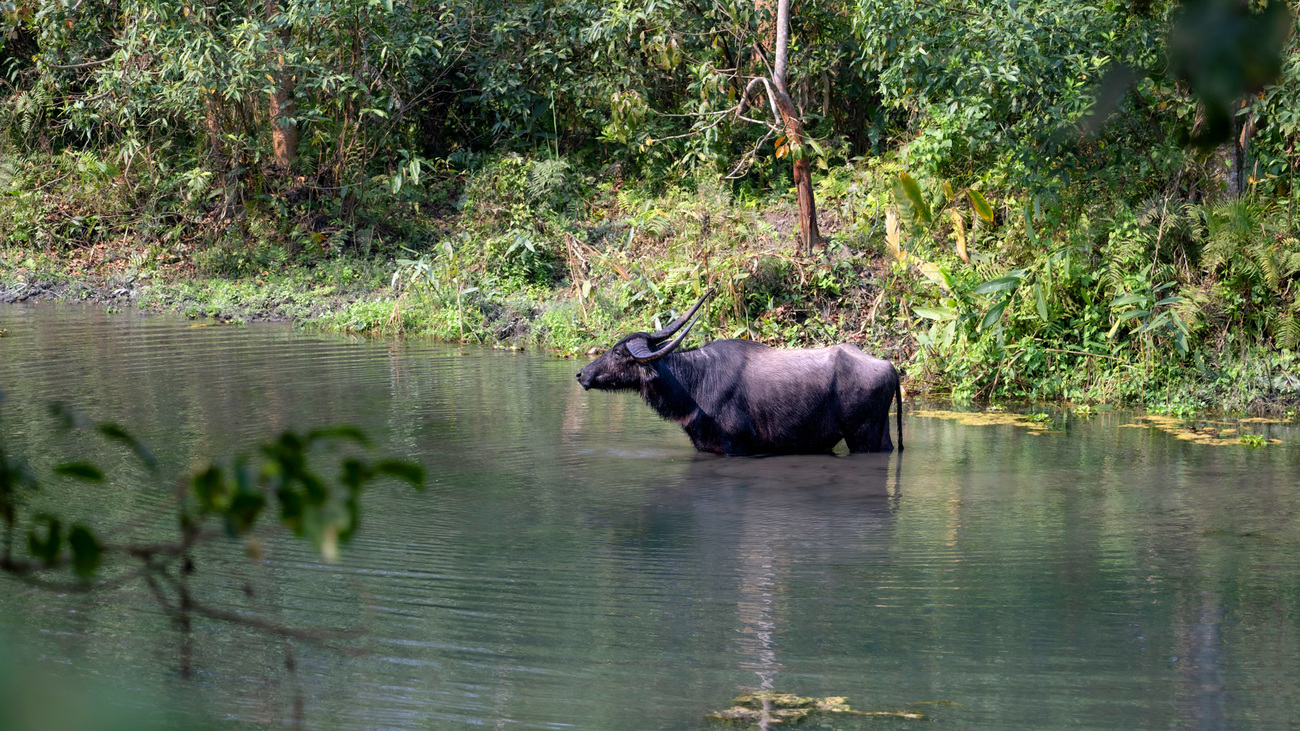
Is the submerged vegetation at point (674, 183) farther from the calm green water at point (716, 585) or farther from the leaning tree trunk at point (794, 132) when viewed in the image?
the calm green water at point (716, 585)

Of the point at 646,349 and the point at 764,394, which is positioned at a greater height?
the point at 646,349

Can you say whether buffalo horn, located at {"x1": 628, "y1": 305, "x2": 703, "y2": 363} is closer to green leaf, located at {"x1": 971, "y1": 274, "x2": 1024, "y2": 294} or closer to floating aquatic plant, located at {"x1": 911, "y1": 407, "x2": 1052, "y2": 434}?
floating aquatic plant, located at {"x1": 911, "y1": 407, "x2": 1052, "y2": 434}

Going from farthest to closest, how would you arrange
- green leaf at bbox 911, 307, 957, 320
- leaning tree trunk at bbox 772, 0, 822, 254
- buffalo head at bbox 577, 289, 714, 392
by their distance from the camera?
leaning tree trunk at bbox 772, 0, 822, 254
green leaf at bbox 911, 307, 957, 320
buffalo head at bbox 577, 289, 714, 392

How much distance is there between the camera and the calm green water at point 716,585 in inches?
160

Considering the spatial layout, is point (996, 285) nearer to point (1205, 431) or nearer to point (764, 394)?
point (1205, 431)

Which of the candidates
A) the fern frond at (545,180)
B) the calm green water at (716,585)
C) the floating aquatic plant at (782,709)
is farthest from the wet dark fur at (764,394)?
the fern frond at (545,180)

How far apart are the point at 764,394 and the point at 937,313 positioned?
3.10 m

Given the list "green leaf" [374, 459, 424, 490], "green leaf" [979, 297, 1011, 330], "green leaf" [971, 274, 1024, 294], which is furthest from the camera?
"green leaf" [971, 274, 1024, 294]

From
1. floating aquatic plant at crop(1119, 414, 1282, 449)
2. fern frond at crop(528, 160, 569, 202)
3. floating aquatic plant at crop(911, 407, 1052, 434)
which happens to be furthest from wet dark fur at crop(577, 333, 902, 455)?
fern frond at crop(528, 160, 569, 202)

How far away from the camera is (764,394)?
7.98 metres

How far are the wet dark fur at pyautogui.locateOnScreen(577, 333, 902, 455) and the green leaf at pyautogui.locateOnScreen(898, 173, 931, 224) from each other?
3160mm

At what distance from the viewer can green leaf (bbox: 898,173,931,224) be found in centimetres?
1078

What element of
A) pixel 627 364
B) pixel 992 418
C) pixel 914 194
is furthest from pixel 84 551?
pixel 914 194

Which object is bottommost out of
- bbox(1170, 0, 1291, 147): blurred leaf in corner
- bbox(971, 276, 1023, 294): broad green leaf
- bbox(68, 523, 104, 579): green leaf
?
bbox(68, 523, 104, 579): green leaf
